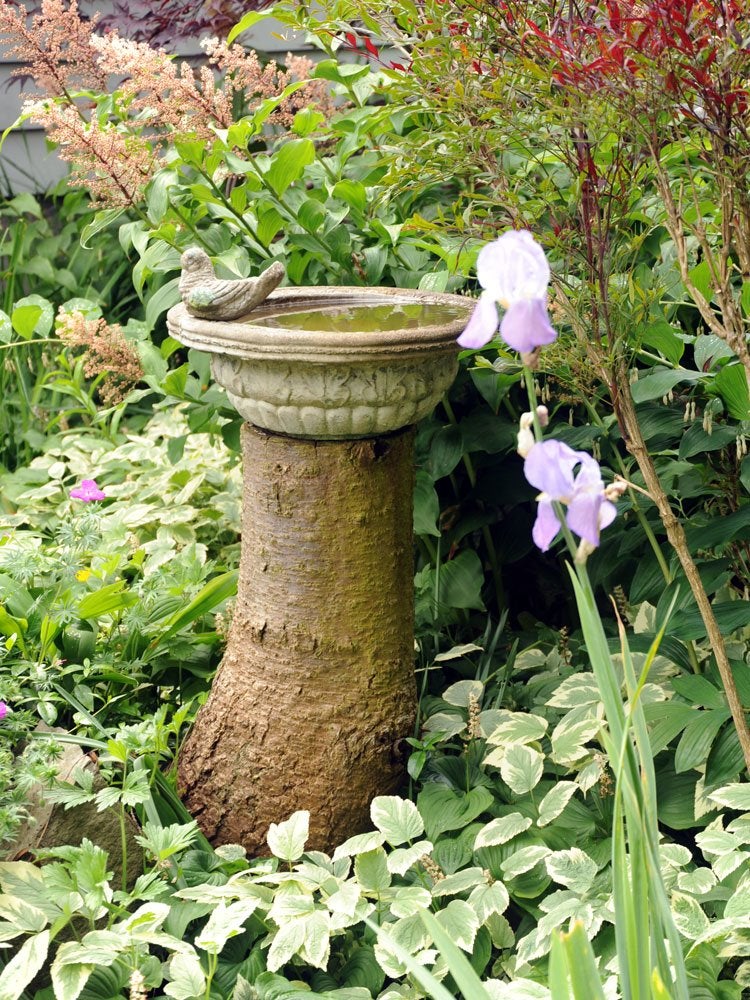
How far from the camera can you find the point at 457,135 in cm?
163

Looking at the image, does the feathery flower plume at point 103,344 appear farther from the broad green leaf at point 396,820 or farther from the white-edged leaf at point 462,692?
the broad green leaf at point 396,820

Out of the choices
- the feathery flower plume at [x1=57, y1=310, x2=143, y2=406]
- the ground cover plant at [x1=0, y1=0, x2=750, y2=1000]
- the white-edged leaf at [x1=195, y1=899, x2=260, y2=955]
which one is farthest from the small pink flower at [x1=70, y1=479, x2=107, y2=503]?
the white-edged leaf at [x1=195, y1=899, x2=260, y2=955]

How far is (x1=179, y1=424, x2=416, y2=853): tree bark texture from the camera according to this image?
1918mm

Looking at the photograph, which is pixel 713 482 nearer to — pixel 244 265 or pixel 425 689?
pixel 425 689

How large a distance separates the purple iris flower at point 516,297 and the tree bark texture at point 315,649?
980 mm

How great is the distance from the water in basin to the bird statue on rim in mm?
44

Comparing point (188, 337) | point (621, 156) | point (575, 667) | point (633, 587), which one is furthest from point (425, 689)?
point (621, 156)

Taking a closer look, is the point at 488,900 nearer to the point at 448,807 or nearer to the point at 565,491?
the point at 448,807

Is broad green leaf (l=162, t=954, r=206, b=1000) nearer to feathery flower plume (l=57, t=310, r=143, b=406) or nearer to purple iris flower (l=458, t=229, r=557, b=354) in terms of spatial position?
purple iris flower (l=458, t=229, r=557, b=354)

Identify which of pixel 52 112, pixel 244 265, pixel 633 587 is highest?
pixel 52 112

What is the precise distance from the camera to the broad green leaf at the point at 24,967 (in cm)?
155

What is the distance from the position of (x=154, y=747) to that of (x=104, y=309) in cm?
245

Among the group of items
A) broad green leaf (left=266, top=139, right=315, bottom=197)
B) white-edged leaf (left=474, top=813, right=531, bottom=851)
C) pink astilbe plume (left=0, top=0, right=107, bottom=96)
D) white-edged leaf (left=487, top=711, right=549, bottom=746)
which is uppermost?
pink astilbe plume (left=0, top=0, right=107, bottom=96)

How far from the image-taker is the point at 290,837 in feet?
5.89
